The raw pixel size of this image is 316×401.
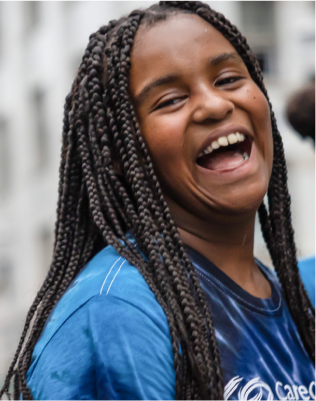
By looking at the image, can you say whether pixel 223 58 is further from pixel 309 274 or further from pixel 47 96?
pixel 47 96

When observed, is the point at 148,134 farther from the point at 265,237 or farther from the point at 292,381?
the point at 292,381

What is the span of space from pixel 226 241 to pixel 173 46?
66 centimetres

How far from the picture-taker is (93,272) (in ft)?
5.83

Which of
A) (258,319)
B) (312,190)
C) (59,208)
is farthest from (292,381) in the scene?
(312,190)

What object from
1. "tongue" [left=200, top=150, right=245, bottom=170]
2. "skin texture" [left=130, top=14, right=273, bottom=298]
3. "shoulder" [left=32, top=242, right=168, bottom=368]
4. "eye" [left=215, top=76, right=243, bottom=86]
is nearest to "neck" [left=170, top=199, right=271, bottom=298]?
"skin texture" [left=130, top=14, right=273, bottom=298]

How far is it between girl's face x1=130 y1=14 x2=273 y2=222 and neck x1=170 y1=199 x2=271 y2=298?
0.05m

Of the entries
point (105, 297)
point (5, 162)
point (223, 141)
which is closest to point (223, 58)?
point (223, 141)

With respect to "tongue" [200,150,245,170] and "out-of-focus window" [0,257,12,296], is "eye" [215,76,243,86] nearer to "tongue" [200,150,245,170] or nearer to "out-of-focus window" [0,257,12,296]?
"tongue" [200,150,245,170]

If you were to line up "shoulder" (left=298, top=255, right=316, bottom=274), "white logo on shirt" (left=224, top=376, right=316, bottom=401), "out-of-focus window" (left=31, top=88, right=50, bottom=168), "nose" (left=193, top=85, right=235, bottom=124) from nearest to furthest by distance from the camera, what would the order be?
1. "white logo on shirt" (left=224, top=376, right=316, bottom=401)
2. "nose" (left=193, top=85, right=235, bottom=124)
3. "shoulder" (left=298, top=255, right=316, bottom=274)
4. "out-of-focus window" (left=31, top=88, right=50, bottom=168)

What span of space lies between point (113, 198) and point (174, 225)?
0.22m

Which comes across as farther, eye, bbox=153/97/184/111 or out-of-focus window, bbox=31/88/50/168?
out-of-focus window, bbox=31/88/50/168

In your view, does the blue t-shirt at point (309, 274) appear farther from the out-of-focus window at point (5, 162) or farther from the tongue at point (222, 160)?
the out-of-focus window at point (5, 162)

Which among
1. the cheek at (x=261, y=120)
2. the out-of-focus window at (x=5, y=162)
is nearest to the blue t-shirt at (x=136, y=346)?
the cheek at (x=261, y=120)

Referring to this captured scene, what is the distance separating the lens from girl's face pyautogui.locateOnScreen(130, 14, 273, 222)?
1925 mm
